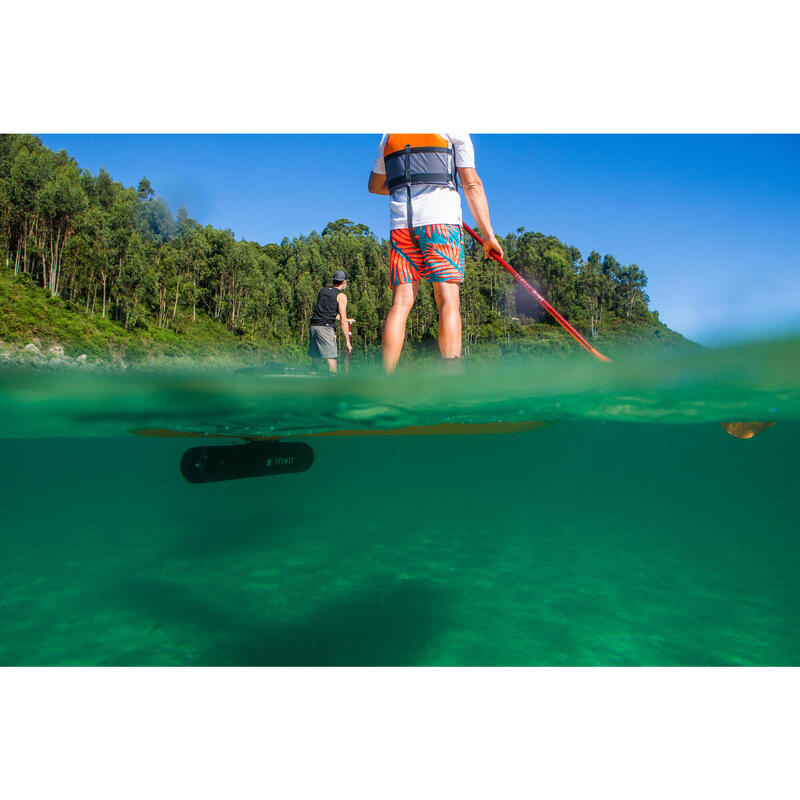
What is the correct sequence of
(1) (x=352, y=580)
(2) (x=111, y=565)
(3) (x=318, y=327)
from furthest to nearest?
(3) (x=318, y=327), (2) (x=111, y=565), (1) (x=352, y=580)

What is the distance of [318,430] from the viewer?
24.4 feet

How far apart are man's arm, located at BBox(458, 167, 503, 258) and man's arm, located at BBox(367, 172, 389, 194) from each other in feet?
2.29

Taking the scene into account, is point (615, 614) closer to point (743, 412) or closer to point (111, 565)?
point (743, 412)

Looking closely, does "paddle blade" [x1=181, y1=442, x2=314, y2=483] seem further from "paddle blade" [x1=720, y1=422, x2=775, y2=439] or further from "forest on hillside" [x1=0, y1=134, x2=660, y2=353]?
"forest on hillside" [x1=0, y1=134, x2=660, y2=353]

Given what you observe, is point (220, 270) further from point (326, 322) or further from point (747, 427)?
point (747, 427)

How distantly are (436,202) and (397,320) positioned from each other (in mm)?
1013

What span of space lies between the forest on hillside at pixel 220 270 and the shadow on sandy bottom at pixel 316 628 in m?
31.0

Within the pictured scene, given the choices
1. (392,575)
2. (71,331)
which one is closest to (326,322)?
(392,575)

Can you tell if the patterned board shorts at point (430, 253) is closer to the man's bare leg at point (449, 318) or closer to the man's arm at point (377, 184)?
the man's bare leg at point (449, 318)

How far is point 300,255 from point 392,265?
266ft

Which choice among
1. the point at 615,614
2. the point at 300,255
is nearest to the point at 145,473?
the point at 300,255

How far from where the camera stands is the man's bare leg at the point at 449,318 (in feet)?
14.1

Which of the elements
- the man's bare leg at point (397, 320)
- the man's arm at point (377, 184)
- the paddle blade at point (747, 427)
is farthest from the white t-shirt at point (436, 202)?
the paddle blade at point (747, 427)

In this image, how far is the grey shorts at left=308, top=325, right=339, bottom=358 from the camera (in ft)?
27.8
